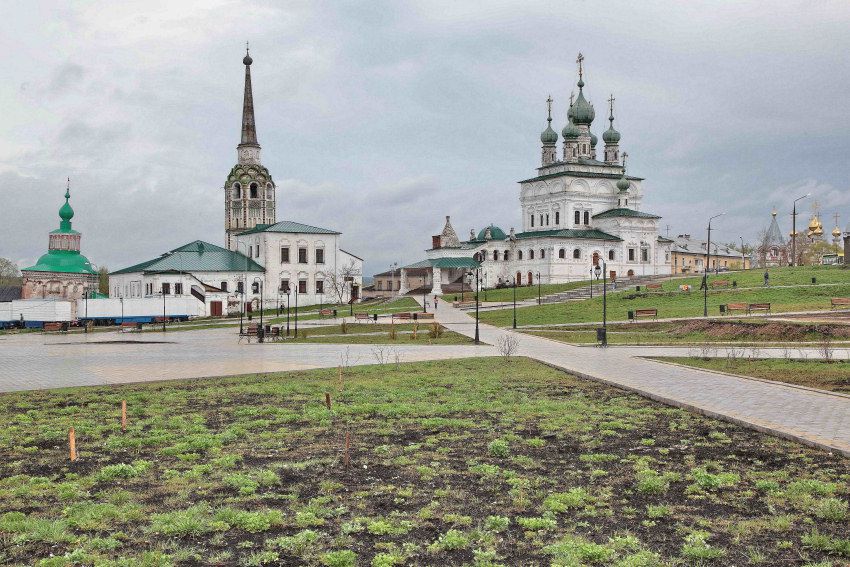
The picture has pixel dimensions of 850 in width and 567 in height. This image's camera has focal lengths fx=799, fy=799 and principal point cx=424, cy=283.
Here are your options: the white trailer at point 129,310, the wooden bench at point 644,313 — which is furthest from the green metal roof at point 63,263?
the wooden bench at point 644,313

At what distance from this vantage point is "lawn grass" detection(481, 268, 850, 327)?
45.2 meters

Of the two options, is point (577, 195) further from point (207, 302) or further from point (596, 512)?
point (596, 512)

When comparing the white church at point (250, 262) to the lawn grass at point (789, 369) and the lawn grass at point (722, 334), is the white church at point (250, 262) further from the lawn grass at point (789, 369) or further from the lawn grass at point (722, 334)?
the lawn grass at point (789, 369)

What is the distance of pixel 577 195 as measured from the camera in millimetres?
93062

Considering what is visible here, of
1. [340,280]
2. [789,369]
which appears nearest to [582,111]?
[340,280]

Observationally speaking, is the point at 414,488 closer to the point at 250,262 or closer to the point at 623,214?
the point at 250,262

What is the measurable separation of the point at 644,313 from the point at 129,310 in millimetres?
39462

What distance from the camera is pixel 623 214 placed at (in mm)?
90250

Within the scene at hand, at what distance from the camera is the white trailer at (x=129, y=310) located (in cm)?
6097

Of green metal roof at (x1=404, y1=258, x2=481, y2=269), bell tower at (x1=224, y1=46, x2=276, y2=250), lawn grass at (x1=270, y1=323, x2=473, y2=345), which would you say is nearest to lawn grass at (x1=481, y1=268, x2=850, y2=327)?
lawn grass at (x1=270, y1=323, x2=473, y2=345)

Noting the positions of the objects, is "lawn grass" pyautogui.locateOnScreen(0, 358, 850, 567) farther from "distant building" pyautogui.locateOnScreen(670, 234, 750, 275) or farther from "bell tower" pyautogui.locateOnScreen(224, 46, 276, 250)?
"distant building" pyautogui.locateOnScreen(670, 234, 750, 275)

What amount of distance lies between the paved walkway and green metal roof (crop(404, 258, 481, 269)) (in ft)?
201

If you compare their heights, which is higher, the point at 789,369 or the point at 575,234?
the point at 575,234

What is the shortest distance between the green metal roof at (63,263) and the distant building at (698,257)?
7170 cm
